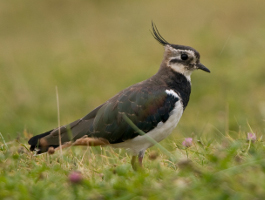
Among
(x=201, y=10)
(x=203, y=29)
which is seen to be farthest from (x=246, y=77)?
(x=201, y=10)

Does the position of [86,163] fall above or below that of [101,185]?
below

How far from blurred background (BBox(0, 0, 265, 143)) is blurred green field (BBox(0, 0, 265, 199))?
0.07ft

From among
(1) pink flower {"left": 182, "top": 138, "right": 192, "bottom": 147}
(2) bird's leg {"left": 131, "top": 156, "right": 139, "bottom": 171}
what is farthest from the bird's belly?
(1) pink flower {"left": 182, "top": 138, "right": 192, "bottom": 147}

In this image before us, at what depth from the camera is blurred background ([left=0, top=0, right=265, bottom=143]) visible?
10.2 metres

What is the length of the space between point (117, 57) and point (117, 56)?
0.28 ft

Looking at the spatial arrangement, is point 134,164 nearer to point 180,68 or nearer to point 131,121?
point 131,121

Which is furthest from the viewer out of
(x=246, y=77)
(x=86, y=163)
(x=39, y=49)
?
(x=39, y=49)

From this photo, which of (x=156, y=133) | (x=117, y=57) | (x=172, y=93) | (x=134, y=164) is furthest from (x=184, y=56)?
(x=117, y=57)

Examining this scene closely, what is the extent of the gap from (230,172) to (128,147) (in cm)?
204

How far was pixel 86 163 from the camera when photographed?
553 cm

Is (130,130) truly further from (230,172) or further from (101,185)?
(230,172)

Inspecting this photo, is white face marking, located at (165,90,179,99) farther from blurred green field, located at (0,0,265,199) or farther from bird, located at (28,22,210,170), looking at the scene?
blurred green field, located at (0,0,265,199)

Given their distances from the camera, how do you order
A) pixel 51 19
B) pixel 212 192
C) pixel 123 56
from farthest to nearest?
pixel 51 19
pixel 123 56
pixel 212 192

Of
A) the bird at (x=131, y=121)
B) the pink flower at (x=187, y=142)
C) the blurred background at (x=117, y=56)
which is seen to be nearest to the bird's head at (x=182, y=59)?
the bird at (x=131, y=121)
